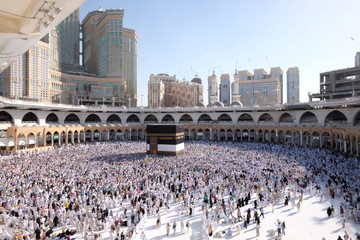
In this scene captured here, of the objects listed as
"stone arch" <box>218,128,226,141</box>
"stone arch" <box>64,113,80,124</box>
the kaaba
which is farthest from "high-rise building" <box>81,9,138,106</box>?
the kaaba

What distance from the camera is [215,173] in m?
19.3

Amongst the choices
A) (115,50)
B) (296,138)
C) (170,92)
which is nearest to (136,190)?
(296,138)

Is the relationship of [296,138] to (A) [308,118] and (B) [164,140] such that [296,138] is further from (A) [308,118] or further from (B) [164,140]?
(B) [164,140]

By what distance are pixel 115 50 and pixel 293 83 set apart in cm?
8124

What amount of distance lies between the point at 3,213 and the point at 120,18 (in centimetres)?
9256

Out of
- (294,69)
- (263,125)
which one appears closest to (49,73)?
(263,125)

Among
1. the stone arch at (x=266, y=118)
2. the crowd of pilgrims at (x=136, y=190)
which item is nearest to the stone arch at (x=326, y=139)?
the stone arch at (x=266, y=118)

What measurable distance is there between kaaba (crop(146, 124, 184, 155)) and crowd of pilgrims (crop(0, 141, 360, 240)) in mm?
6124

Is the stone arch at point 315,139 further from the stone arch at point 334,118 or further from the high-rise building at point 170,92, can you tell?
the high-rise building at point 170,92

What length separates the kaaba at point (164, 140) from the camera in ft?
96.9

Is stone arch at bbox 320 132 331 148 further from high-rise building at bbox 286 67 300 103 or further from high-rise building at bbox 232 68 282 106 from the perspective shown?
high-rise building at bbox 286 67 300 103

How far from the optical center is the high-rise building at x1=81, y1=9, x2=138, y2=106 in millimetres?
91688

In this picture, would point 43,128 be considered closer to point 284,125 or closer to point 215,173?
point 215,173

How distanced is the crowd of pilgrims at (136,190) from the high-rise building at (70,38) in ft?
356
